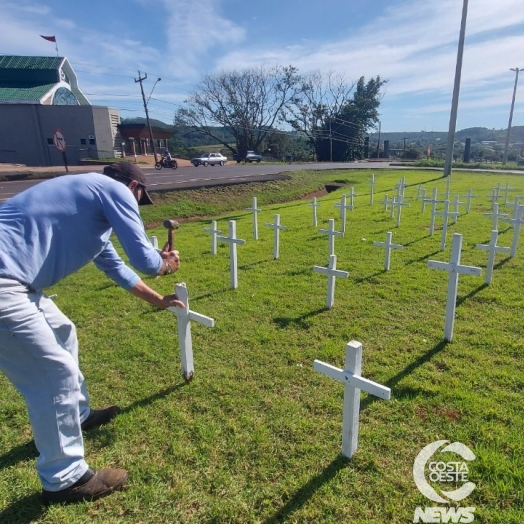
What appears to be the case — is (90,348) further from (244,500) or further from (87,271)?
(87,271)

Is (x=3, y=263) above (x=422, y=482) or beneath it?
above

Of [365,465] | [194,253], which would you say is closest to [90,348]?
[365,465]

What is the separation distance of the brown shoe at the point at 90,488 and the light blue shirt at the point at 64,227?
3.85 ft

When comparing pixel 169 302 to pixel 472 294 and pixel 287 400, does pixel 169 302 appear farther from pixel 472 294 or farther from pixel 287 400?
pixel 472 294

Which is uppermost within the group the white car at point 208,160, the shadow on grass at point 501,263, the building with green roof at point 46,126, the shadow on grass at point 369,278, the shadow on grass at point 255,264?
the building with green roof at point 46,126

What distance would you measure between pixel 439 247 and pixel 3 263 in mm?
7674

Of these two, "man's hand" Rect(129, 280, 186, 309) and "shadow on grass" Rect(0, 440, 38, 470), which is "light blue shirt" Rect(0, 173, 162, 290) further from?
"shadow on grass" Rect(0, 440, 38, 470)

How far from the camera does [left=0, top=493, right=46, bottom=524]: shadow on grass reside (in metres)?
2.16

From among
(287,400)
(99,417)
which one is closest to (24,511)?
(99,417)

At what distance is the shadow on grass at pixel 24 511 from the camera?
7.08 feet

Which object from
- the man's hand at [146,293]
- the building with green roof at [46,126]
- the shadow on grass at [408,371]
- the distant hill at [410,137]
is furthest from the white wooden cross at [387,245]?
the building with green roof at [46,126]

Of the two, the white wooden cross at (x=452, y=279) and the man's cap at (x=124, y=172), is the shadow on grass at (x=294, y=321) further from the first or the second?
the man's cap at (x=124, y=172)

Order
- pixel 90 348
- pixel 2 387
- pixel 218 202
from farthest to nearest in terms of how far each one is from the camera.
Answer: pixel 218 202 < pixel 90 348 < pixel 2 387

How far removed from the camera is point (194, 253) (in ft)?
26.3
